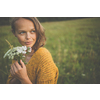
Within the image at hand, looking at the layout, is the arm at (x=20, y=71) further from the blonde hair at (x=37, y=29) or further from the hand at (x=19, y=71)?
the blonde hair at (x=37, y=29)

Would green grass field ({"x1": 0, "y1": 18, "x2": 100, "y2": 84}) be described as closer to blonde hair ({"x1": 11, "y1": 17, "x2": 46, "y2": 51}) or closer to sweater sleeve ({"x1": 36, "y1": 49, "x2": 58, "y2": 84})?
blonde hair ({"x1": 11, "y1": 17, "x2": 46, "y2": 51})

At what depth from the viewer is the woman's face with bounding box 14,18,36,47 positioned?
81 cm

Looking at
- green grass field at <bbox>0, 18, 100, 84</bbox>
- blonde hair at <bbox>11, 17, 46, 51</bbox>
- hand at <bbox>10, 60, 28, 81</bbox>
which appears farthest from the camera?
green grass field at <bbox>0, 18, 100, 84</bbox>

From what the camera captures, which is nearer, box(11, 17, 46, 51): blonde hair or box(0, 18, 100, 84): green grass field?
box(11, 17, 46, 51): blonde hair

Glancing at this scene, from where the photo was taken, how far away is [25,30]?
820 mm

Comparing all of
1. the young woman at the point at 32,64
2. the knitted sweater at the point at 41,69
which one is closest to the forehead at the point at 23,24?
the young woman at the point at 32,64

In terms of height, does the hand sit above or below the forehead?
below

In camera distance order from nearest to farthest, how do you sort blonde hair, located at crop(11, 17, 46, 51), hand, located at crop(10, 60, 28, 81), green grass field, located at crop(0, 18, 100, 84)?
hand, located at crop(10, 60, 28, 81) → blonde hair, located at crop(11, 17, 46, 51) → green grass field, located at crop(0, 18, 100, 84)

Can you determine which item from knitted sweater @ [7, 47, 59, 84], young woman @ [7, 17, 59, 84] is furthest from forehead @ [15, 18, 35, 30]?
knitted sweater @ [7, 47, 59, 84]

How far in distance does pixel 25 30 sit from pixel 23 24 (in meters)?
0.06

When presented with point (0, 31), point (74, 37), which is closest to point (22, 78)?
point (0, 31)

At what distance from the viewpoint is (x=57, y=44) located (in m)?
2.42

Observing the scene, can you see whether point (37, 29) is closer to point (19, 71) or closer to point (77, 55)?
point (19, 71)
